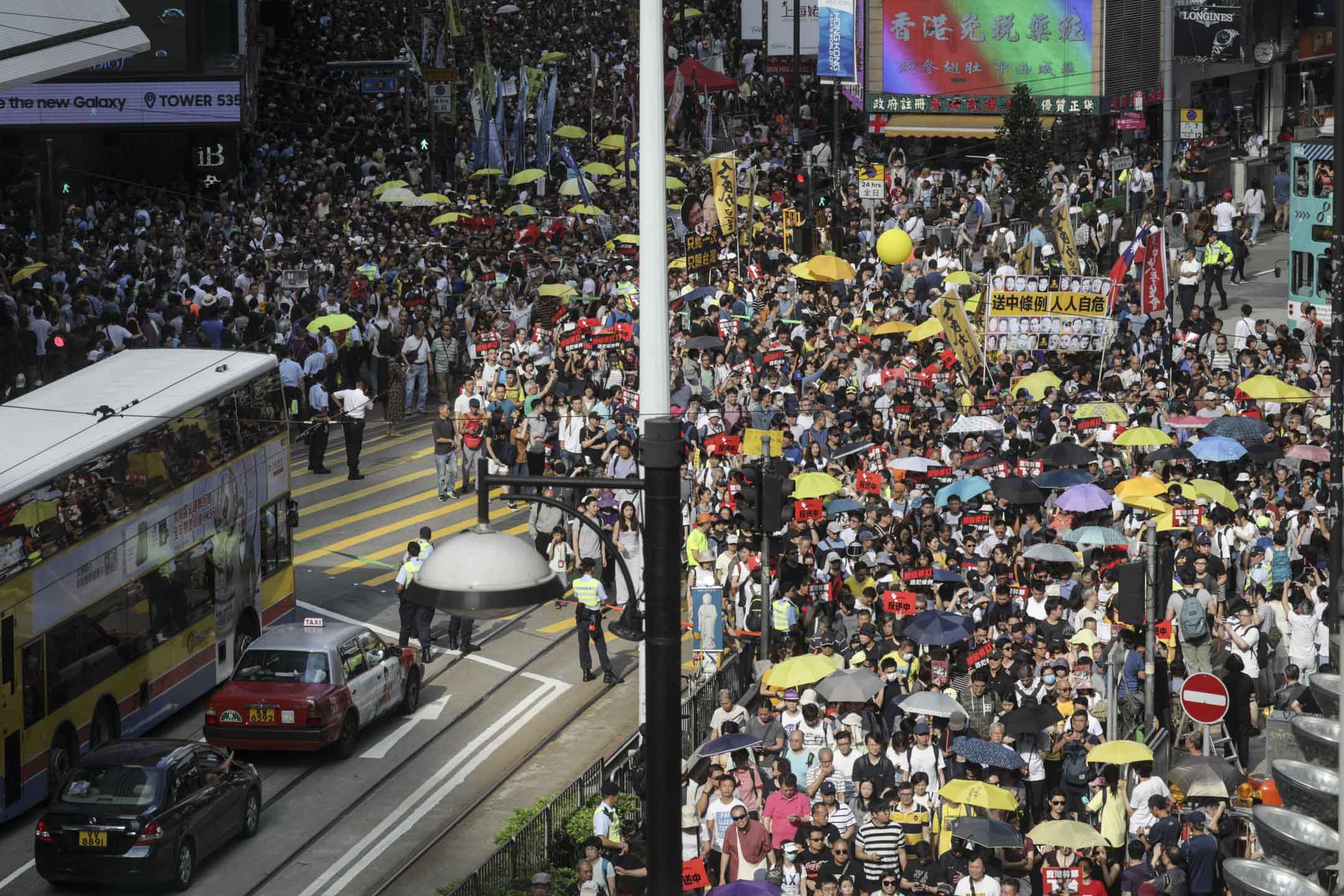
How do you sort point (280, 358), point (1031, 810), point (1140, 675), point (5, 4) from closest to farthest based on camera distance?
point (1031, 810)
point (1140, 675)
point (5, 4)
point (280, 358)

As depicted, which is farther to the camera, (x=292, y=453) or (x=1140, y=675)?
(x=292, y=453)

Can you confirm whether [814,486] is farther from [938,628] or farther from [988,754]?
[988,754]

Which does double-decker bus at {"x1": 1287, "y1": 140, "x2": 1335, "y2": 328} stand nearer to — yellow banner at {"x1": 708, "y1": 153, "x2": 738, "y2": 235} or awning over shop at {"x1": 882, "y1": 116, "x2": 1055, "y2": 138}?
yellow banner at {"x1": 708, "y1": 153, "x2": 738, "y2": 235}

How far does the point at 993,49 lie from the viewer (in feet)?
178

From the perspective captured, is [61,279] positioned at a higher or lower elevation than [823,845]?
higher

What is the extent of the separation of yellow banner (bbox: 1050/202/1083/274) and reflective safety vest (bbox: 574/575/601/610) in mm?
12077

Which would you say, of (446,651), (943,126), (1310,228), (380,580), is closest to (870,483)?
(446,651)

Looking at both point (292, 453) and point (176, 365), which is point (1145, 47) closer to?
point (292, 453)

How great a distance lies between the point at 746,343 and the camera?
30.4 metres

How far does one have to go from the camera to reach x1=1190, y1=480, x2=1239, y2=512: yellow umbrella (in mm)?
22578

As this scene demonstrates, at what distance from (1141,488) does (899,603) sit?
3775mm

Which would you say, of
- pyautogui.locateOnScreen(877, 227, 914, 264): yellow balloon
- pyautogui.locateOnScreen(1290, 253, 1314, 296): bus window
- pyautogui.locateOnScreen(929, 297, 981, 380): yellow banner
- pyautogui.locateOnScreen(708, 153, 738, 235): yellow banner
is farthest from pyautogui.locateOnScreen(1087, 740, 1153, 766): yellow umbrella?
pyautogui.locateOnScreen(708, 153, 738, 235): yellow banner

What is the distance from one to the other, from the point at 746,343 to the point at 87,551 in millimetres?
13019

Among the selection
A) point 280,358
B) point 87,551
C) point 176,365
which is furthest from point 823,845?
point 280,358
